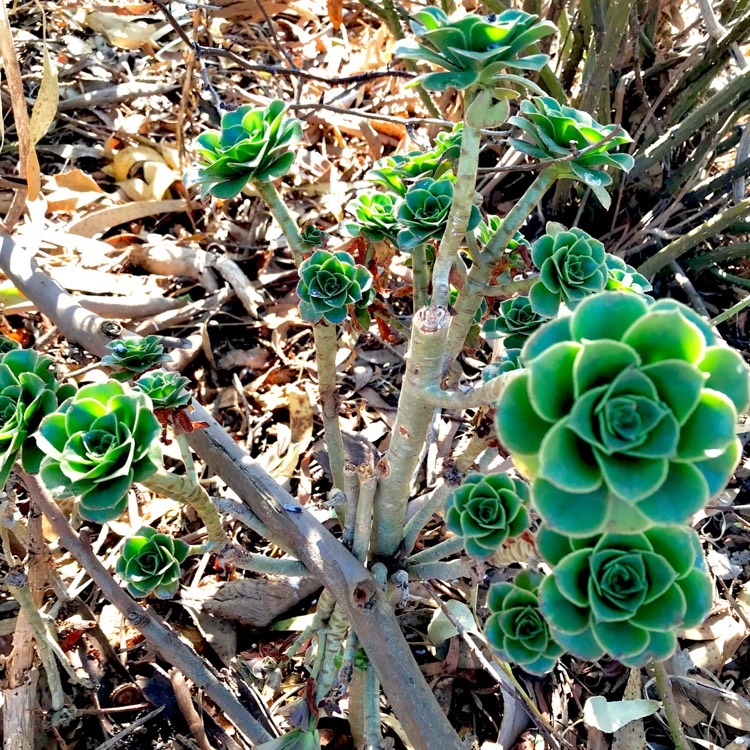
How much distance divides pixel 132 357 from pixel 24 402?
16 centimetres

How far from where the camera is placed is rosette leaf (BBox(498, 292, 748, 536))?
500mm

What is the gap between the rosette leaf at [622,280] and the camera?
94 centimetres

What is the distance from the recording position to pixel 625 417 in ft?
1.64

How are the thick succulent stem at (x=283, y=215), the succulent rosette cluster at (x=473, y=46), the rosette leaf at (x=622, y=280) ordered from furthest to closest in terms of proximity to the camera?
the thick succulent stem at (x=283, y=215), the rosette leaf at (x=622, y=280), the succulent rosette cluster at (x=473, y=46)

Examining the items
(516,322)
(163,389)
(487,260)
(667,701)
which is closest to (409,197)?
(487,260)

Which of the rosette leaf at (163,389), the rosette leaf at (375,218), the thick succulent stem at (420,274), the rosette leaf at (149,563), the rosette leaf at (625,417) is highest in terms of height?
the rosette leaf at (625,417)

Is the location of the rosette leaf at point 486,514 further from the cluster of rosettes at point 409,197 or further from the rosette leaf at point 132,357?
the rosette leaf at point 132,357

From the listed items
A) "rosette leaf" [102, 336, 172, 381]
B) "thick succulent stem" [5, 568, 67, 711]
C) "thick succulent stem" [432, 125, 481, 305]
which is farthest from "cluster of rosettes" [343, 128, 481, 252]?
"thick succulent stem" [5, 568, 67, 711]

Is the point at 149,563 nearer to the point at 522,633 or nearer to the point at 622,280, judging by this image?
the point at 522,633

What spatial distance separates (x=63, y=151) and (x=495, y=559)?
223 centimetres

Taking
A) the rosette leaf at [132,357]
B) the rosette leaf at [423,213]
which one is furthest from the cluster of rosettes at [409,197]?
the rosette leaf at [132,357]

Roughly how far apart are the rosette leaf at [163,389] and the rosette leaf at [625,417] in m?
0.53

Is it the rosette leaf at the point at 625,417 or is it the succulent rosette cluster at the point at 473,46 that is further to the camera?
the succulent rosette cluster at the point at 473,46

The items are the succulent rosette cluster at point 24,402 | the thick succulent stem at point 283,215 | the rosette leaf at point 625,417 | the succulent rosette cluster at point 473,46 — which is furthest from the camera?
the thick succulent stem at point 283,215
